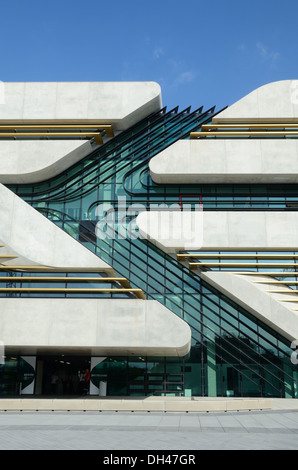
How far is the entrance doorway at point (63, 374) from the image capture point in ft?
92.1

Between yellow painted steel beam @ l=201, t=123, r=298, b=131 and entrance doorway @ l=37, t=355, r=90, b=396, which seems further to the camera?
yellow painted steel beam @ l=201, t=123, r=298, b=131

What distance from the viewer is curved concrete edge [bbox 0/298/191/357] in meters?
24.9

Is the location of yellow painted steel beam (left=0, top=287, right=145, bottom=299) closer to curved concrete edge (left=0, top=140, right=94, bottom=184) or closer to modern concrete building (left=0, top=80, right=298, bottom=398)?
modern concrete building (left=0, top=80, right=298, bottom=398)

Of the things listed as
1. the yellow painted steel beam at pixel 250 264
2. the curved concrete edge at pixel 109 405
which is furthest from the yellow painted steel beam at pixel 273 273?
the curved concrete edge at pixel 109 405

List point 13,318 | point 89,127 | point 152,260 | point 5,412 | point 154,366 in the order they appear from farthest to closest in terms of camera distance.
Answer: point 89,127, point 152,260, point 154,366, point 13,318, point 5,412

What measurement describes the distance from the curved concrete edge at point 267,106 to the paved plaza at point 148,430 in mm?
20245

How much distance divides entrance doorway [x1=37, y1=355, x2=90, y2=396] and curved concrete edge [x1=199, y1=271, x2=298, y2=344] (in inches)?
386

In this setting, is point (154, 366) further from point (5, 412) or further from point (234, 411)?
point (5, 412)

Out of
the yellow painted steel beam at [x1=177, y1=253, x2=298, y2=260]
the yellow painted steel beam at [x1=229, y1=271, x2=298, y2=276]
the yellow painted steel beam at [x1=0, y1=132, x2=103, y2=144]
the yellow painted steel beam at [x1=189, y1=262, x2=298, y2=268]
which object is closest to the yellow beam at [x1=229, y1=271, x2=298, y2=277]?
the yellow painted steel beam at [x1=229, y1=271, x2=298, y2=276]

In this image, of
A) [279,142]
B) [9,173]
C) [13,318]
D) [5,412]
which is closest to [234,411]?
[5,412]

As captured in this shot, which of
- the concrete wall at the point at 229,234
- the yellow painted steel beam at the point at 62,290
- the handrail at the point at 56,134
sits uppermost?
the handrail at the point at 56,134

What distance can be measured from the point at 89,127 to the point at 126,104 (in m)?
3.17

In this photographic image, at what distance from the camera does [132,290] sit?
26.2 meters

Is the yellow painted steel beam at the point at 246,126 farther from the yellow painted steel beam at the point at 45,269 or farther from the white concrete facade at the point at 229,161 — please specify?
the yellow painted steel beam at the point at 45,269
